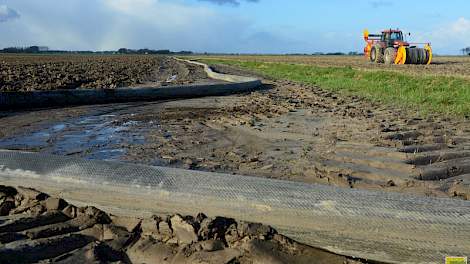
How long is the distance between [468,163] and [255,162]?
5.47 feet

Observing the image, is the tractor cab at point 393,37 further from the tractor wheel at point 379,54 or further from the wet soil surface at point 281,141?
the wet soil surface at point 281,141

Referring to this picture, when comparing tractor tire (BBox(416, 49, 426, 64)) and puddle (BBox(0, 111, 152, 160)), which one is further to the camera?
tractor tire (BBox(416, 49, 426, 64))

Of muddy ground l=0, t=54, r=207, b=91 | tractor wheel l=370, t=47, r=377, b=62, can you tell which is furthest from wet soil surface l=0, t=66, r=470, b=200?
tractor wheel l=370, t=47, r=377, b=62

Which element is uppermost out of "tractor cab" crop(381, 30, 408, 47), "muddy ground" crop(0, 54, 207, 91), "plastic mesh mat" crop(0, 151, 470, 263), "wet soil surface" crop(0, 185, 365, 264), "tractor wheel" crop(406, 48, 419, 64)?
"tractor cab" crop(381, 30, 408, 47)

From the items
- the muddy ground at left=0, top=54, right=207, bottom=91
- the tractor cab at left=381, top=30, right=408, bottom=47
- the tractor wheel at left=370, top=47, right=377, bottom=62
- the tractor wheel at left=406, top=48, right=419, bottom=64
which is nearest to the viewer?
the muddy ground at left=0, top=54, right=207, bottom=91

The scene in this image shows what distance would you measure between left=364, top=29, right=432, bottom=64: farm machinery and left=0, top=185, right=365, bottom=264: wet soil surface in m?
24.7

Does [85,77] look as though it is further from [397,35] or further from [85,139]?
[397,35]

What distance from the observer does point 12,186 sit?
2.78 metres

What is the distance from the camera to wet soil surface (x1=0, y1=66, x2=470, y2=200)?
3.40 meters

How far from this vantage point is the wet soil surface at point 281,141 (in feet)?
11.1

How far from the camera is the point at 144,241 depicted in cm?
218

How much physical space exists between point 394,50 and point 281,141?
909 inches

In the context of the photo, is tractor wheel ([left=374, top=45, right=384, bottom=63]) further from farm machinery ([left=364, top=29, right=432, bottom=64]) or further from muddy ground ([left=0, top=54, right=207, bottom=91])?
muddy ground ([left=0, top=54, right=207, bottom=91])

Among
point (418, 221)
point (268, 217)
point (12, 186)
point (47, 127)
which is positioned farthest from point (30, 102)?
point (418, 221)
